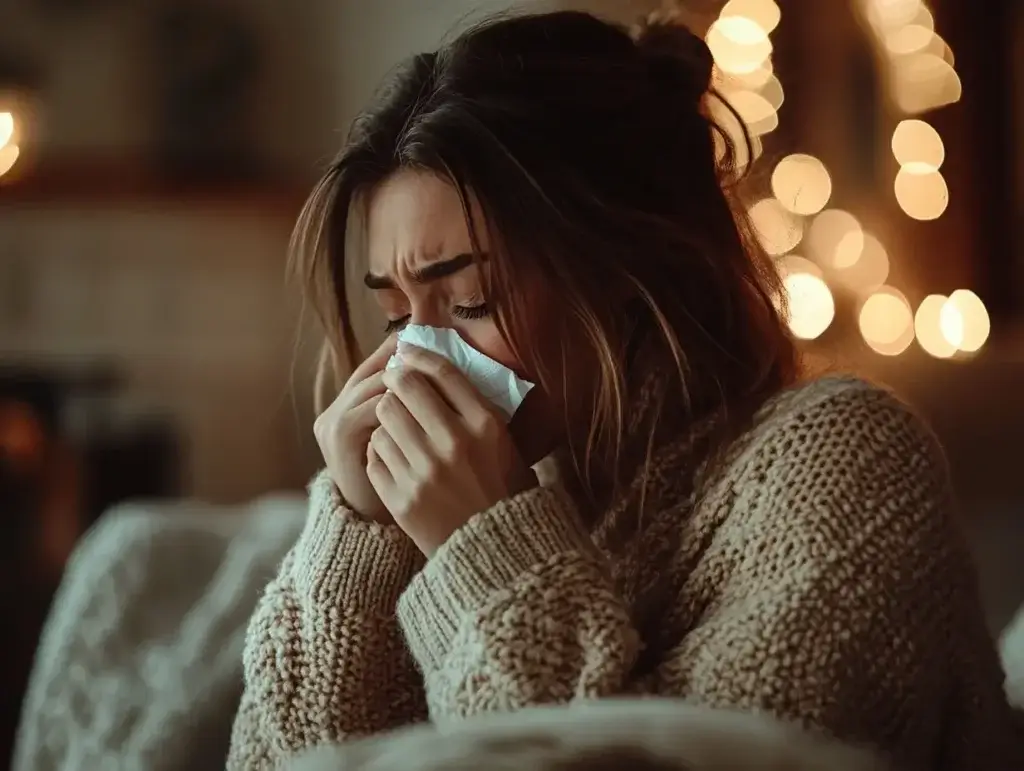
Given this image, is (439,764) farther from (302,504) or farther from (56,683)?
(302,504)

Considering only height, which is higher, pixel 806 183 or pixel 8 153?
pixel 8 153

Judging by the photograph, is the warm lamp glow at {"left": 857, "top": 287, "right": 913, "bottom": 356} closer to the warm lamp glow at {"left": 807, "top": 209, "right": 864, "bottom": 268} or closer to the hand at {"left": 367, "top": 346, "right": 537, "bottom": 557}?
the warm lamp glow at {"left": 807, "top": 209, "right": 864, "bottom": 268}

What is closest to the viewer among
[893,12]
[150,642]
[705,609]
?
[705,609]

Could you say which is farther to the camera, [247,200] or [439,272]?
[247,200]

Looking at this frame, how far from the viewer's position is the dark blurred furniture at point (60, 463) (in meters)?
2.98

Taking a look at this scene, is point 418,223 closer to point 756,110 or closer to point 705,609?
point 705,609

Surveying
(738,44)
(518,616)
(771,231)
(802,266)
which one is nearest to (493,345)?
(518,616)

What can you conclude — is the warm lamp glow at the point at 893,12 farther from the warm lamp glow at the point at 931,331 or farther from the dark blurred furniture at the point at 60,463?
the dark blurred furniture at the point at 60,463

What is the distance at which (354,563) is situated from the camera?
0.93m

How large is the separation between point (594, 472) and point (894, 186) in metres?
2.10

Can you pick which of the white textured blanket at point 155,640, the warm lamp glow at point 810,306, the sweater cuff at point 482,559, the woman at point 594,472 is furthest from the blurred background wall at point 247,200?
the sweater cuff at point 482,559

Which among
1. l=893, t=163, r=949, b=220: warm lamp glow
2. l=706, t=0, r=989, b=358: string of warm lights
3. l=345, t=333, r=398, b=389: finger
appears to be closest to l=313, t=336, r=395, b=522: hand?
l=345, t=333, r=398, b=389: finger

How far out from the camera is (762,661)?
71 centimetres

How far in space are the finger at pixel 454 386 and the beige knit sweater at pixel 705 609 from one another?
102 millimetres
